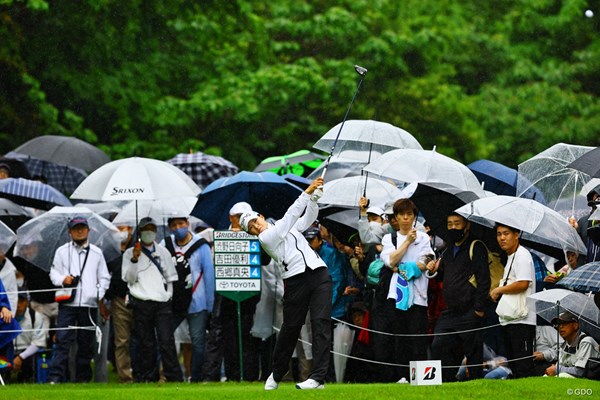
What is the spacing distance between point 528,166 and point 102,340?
6594mm

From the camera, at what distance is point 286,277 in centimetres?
1463

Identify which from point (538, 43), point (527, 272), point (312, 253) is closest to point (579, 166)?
point (527, 272)

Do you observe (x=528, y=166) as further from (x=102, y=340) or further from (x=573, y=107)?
(x=573, y=107)

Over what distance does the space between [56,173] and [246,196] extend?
7.01m

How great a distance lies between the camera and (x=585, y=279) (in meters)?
14.3

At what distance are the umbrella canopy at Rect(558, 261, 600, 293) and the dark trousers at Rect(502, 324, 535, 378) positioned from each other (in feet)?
3.92

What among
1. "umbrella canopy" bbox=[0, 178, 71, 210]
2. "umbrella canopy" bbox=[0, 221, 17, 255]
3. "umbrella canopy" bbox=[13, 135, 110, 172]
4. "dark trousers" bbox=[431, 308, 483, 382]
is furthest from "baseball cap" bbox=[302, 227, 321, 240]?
"umbrella canopy" bbox=[13, 135, 110, 172]

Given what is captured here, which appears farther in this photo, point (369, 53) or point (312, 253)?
point (369, 53)

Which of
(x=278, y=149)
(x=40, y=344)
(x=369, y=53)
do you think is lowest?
(x=40, y=344)

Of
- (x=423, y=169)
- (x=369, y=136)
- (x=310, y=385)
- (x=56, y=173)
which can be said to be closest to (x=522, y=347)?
(x=423, y=169)

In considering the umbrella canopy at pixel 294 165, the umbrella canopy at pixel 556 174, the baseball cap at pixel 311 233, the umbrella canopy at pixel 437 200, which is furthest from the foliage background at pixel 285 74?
the umbrella canopy at pixel 556 174

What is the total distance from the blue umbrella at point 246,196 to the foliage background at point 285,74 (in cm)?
1036

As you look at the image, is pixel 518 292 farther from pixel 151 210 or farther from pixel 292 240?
pixel 151 210

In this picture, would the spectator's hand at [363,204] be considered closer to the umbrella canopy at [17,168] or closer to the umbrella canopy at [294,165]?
the umbrella canopy at [294,165]
